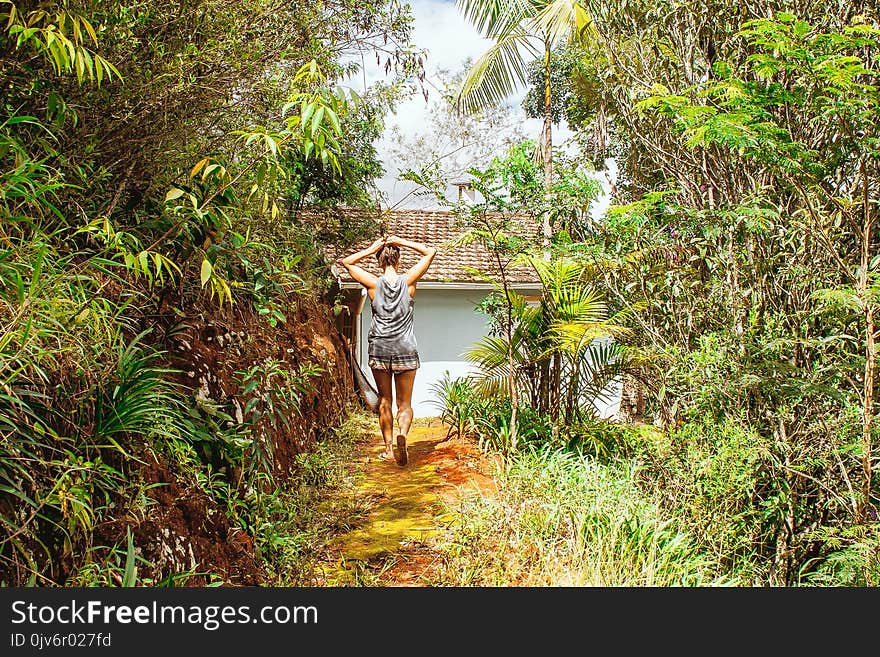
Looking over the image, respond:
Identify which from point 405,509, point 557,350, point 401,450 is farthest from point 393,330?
point 405,509

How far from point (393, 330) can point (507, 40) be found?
735 cm

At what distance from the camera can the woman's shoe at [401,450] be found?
18.4 ft

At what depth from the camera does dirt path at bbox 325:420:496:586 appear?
12.0 ft

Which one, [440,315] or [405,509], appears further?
[440,315]

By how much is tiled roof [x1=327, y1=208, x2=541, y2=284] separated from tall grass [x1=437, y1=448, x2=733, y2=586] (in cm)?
499

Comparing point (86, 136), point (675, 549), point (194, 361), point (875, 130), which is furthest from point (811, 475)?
point (86, 136)

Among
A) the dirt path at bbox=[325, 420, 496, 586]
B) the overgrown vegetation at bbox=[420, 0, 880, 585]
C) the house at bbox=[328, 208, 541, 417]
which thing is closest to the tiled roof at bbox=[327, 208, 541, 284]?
the house at bbox=[328, 208, 541, 417]

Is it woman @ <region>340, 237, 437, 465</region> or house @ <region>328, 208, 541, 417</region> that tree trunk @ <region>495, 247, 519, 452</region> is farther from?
house @ <region>328, 208, 541, 417</region>

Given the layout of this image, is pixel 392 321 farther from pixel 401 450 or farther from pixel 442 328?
pixel 442 328

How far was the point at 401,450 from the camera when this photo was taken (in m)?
5.68

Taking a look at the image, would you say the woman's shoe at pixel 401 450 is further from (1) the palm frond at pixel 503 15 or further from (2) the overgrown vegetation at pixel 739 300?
(1) the palm frond at pixel 503 15

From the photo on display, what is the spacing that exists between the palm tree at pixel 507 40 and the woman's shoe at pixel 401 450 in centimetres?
544

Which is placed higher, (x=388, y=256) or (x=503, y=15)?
(x=503, y=15)

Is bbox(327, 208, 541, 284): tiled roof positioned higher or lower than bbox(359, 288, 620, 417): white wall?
higher
